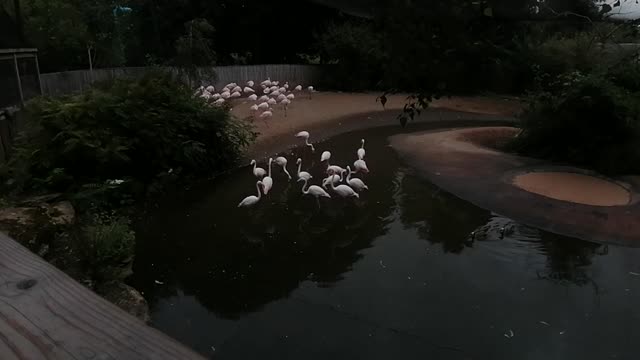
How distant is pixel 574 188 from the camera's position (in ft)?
29.0

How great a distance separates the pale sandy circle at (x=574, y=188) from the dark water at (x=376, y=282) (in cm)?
→ 143

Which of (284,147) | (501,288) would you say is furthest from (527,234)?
(284,147)

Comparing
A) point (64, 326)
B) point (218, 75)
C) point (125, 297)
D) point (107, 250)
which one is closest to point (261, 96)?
point (218, 75)

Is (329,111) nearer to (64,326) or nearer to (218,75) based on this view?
(218,75)

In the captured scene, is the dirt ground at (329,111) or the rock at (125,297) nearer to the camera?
the rock at (125,297)

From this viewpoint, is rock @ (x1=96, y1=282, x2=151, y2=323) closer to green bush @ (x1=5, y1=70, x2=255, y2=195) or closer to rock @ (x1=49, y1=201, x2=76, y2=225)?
rock @ (x1=49, y1=201, x2=76, y2=225)

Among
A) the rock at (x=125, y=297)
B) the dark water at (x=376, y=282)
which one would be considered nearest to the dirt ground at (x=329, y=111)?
the dark water at (x=376, y=282)

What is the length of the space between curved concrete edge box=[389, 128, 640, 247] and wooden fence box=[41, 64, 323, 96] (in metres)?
6.15

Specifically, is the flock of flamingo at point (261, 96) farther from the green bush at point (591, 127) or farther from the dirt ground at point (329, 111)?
the green bush at point (591, 127)

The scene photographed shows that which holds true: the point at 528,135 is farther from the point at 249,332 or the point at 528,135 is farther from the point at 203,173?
the point at 249,332

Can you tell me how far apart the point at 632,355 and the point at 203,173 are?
6.52m

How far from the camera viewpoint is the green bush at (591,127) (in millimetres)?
9930

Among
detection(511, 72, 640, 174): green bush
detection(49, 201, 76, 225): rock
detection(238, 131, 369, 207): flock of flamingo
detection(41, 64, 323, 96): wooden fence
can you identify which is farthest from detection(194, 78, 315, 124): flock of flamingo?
detection(49, 201, 76, 225): rock

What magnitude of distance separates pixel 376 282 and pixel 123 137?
4514 millimetres
